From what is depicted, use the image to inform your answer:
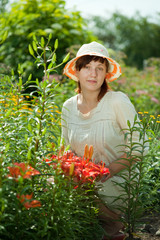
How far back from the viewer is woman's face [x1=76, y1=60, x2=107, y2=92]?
2809 millimetres

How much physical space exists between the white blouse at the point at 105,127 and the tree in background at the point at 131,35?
26.7 metres

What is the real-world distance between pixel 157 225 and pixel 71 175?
148 centimetres

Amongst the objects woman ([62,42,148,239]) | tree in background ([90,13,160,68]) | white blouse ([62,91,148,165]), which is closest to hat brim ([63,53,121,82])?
woman ([62,42,148,239])

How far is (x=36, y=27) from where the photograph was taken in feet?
18.7

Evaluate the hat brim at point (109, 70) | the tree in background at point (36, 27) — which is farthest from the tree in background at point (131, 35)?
the hat brim at point (109, 70)

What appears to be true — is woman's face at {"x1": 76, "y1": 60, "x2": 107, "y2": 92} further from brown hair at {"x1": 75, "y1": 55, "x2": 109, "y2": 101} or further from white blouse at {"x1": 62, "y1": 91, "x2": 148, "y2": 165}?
white blouse at {"x1": 62, "y1": 91, "x2": 148, "y2": 165}

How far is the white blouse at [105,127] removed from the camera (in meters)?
2.75

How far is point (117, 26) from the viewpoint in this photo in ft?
112

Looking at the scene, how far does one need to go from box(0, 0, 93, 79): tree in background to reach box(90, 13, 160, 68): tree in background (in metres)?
23.5

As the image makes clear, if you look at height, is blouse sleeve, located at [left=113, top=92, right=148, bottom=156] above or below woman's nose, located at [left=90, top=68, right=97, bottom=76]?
below

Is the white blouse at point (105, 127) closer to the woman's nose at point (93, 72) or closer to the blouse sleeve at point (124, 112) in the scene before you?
the blouse sleeve at point (124, 112)

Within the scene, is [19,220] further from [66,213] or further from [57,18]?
[57,18]

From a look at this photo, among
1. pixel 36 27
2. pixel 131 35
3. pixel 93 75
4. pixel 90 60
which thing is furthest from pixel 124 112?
pixel 131 35

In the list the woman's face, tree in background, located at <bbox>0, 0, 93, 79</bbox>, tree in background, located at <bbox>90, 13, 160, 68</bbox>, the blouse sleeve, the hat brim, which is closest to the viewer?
the blouse sleeve
